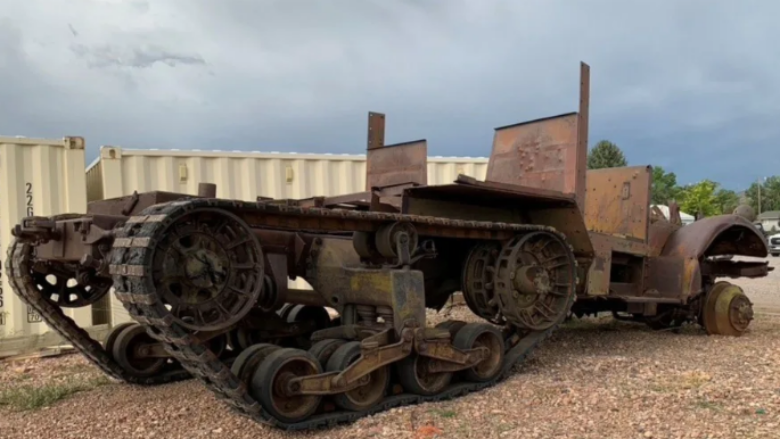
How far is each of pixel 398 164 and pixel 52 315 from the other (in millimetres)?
3264

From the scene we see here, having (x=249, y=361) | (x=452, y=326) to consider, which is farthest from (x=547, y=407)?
(x=249, y=361)

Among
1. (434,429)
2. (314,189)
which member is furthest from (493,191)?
(314,189)

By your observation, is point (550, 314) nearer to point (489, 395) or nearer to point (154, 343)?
point (489, 395)

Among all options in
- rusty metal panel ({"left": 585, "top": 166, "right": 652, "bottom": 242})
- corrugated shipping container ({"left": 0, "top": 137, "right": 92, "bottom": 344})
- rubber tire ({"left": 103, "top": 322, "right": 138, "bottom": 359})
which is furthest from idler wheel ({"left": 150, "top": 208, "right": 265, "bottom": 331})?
corrugated shipping container ({"left": 0, "top": 137, "right": 92, "bottom": 344})

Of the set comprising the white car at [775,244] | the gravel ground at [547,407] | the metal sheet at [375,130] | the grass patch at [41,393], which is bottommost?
the white car at [775,244]

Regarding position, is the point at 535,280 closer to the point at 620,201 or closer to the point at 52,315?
the point at 620,201

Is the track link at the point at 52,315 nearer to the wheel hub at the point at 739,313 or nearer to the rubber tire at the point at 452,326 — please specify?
the rubber tire at the point at 452,326

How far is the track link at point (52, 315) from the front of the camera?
5125 mm

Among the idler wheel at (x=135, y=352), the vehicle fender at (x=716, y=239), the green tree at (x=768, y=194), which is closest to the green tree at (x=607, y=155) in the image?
the green tree at (x=768, y=194)

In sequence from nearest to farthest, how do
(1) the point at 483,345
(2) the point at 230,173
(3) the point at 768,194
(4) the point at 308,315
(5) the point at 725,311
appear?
(1) the point at 483,345 < (4) the point at 308,315 < (5) the point at 725,311 < (2) the point at 230,173 < (3) the point at 768,194

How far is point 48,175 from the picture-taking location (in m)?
8.23

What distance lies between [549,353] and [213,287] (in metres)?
3.93

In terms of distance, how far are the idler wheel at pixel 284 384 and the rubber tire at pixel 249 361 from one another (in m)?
0.05

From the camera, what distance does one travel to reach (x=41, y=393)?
5.47 meters
